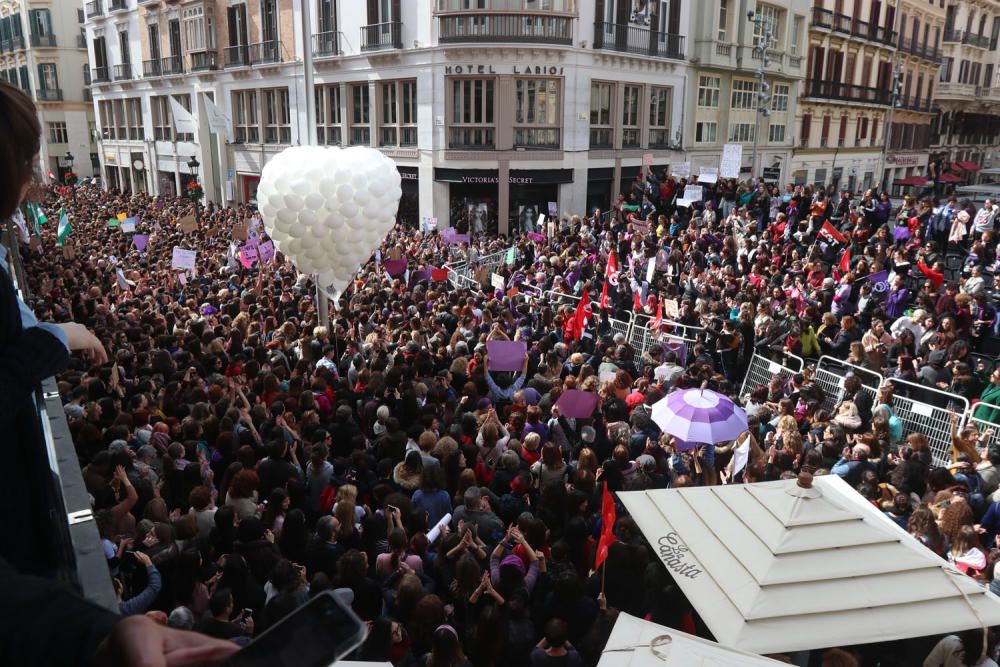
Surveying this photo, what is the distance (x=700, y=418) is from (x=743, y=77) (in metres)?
31.1

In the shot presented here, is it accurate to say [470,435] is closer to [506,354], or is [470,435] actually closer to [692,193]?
[506,354]

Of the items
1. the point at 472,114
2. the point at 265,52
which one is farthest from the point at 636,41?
the point at 265,52

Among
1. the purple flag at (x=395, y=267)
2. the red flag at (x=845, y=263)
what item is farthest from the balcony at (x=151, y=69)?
the red flag at (x=845, y=263)

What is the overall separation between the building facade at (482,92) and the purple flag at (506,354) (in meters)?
17.1

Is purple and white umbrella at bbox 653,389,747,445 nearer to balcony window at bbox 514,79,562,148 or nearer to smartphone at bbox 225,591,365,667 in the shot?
smartphone at bbox 225,591,365,667

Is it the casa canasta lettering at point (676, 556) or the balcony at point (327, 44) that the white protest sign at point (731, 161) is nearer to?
the balcony at point (327, 44)

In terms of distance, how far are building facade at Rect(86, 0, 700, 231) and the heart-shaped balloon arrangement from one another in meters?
17.0

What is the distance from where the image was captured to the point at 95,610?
938mm

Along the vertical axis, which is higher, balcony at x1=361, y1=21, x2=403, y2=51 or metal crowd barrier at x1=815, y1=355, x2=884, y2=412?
balcony at x1=361, y1=21, x2=403, y2=51

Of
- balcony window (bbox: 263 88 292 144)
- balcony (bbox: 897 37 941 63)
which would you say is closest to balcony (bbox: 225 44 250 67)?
balcony window (bbox: 263 88 292 144)

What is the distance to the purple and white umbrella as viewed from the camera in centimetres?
745

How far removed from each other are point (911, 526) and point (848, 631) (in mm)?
2235

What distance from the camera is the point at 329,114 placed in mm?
30734

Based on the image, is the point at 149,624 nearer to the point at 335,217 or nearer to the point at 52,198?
the point at 335,217
